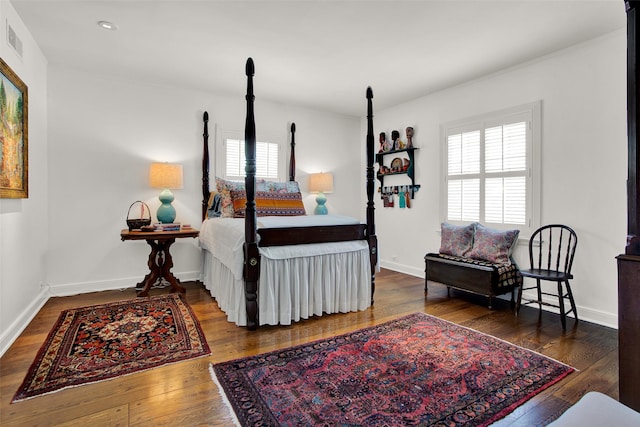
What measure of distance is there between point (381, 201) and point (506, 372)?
355cm

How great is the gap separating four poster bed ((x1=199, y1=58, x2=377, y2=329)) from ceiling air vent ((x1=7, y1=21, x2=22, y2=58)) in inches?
71.6

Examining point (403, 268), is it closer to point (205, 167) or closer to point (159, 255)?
point (205, 167)

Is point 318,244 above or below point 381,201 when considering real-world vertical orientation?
below

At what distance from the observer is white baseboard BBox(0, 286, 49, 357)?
240cm

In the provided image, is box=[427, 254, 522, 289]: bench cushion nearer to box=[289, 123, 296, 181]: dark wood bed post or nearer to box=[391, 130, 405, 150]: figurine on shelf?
box=[391, 130, 405, 150]: figurine on shelf

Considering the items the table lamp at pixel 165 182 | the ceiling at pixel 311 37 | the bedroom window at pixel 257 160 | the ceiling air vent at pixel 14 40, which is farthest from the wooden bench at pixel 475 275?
the ceiling air vent at pixel 14 40

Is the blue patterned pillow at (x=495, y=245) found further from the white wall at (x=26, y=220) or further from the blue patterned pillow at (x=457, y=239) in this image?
the white wall at (x=26, y=220)

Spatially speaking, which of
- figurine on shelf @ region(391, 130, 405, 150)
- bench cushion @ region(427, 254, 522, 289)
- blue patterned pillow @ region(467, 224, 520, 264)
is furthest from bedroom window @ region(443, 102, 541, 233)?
figurine on shelf @ region(391, 130, 405, 150)

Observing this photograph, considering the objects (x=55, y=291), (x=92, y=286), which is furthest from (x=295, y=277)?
(x=55, y=291)

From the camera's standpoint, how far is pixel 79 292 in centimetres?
383

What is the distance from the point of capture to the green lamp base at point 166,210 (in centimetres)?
395

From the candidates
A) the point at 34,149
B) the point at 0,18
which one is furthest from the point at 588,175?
the point at 34,149

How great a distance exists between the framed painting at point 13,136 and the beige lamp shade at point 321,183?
3313 mm

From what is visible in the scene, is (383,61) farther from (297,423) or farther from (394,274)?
(297,423)
